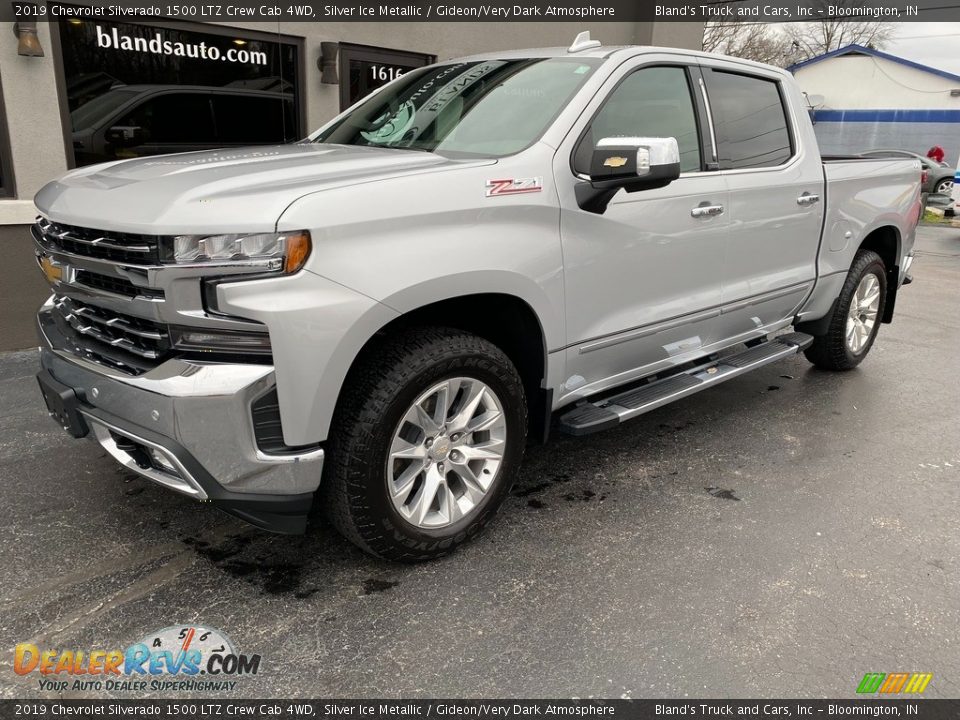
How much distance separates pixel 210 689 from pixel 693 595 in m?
1.70

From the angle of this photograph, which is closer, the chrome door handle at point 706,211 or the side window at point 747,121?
the chrome door handle at point 706,211

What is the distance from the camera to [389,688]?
7.75 feet

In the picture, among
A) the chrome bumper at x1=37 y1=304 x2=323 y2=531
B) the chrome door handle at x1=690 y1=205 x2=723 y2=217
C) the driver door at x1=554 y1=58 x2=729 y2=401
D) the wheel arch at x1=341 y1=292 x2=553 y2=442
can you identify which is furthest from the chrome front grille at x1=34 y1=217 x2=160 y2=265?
the chrome door handle at x1=690 y1=205 x2=723 y2=217

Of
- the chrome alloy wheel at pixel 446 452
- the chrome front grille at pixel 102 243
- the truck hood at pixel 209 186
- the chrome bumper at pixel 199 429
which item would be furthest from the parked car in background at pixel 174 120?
the chrome alloy wheel at pixel 446 452

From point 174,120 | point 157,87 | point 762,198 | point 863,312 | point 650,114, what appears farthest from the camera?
point 174,120

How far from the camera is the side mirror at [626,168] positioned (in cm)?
295

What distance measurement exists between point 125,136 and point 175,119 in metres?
0.45

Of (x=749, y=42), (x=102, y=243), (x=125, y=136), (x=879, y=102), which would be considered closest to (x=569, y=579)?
(x=102, y=243)

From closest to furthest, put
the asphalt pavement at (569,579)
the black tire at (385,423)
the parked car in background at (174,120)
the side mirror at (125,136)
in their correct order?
the asphalt pavement at (569,579) < the black tire at (385,423) < the parked car in background at (174,120) < the side mirror at (125,136)

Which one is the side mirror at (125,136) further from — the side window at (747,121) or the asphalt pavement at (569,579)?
the side window at (747,121)

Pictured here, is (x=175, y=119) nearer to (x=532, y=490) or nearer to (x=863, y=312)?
(x=532, y=490)

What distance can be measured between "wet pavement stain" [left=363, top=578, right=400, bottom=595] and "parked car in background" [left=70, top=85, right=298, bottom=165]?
4.78 meters

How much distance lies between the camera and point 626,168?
2.99 m

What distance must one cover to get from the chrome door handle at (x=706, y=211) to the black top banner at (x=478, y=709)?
7.08 ft
